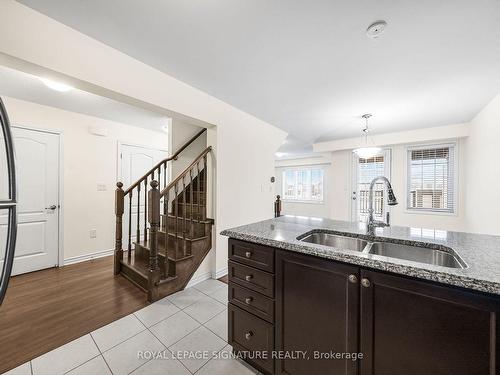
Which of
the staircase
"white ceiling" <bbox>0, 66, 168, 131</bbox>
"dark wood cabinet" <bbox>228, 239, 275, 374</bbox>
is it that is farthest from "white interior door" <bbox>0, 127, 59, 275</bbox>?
"dark wood cabinet" <bbox>228, 239, 275, 374</bbox>

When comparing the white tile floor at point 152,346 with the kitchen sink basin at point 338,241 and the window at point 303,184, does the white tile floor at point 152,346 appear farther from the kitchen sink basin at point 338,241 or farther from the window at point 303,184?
the window at point 303,184

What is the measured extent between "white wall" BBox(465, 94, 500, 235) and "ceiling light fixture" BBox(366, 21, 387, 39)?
7.63 feet

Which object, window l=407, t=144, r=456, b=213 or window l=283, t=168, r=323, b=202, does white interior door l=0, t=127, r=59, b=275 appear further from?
window l=283, t=168, r=323, b=202

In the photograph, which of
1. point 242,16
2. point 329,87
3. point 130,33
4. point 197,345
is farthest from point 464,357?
point 130,33

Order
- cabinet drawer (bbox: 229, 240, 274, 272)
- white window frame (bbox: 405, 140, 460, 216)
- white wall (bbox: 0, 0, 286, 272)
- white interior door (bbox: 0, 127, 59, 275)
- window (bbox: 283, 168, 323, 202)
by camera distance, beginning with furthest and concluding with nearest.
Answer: window (bbox: 283, 168, 323, 202) → white window frame (bbox: 405, 140, 460, 216) → white interior door (bbox: 0, 127, 59, 275) → white wall (bbox: 0, 0, 286, 272) → cabinet drawer (bbox: 229, 240, 274, 272)

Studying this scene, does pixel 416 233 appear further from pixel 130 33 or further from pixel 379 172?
pixel 379 172

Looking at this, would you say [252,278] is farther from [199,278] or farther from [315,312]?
[199,278]

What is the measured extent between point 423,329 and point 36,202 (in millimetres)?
4414

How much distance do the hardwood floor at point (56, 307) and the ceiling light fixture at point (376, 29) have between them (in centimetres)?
325

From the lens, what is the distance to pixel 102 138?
367 centimetres

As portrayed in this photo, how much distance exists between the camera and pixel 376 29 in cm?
156

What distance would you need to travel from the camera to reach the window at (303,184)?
25.6ft

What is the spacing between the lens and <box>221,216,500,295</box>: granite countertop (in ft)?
2.71

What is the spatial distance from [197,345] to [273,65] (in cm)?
262
